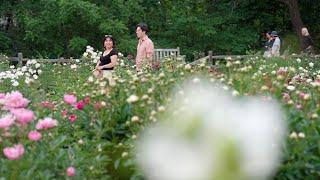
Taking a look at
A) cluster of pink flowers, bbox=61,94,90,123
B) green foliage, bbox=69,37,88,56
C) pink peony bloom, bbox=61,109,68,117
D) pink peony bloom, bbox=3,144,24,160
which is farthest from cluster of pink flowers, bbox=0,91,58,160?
green foliage, bbox=69,37,88,56

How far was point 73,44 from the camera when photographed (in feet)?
54.9

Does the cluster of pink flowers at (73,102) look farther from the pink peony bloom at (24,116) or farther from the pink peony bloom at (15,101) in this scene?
the pink peony bloom at (24,116)

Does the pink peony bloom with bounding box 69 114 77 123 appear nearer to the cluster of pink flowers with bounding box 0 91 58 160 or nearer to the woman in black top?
the cluster of pink flowers with bounding box 0 91 58 160

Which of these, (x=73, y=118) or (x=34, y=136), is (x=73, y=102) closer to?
(x=73, y=118)

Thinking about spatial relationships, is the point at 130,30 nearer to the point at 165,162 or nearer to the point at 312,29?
the point at 312,29

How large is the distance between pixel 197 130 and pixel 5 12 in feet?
63.9

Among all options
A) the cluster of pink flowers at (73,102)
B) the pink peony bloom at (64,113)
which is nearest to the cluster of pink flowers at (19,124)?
the cluster of pink flowers at (73,102)

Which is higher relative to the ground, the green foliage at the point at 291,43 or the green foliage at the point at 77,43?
the green foliage at the point at 77,43

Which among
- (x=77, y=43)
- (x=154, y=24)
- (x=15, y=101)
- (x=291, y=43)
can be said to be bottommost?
(x=291, y=43)

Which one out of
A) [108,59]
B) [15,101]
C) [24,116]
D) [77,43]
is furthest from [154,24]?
[24,116]

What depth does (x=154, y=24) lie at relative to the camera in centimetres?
1948

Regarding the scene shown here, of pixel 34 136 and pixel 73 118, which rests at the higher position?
pixel 34 136

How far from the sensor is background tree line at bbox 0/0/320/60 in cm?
1697

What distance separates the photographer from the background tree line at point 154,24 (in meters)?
17.0
